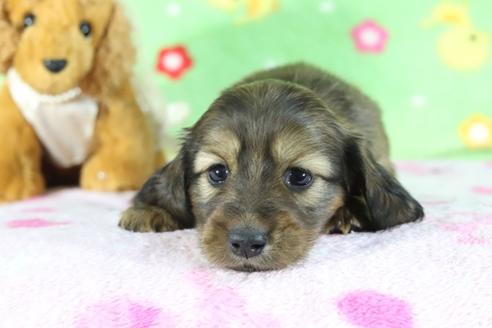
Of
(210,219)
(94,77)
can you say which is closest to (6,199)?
(94,77)

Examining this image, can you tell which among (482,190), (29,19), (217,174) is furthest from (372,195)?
(29,19)

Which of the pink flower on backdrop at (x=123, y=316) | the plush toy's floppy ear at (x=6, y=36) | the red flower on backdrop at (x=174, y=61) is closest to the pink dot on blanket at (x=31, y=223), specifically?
the pink flower on backdrop at (x=123, y=316)

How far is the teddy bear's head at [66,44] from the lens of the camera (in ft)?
9.39

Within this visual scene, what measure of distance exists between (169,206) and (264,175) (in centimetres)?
46

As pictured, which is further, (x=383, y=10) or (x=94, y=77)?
(x=383, y=10)

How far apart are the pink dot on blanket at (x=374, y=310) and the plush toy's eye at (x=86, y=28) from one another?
1.86 m

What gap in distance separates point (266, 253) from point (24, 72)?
1.61 metres

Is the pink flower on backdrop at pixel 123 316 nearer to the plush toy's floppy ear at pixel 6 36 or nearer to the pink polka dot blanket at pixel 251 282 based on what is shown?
the pink polka dot blanket at pixel 251 282

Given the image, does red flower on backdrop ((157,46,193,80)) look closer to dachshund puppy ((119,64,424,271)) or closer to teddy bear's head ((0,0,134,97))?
teddy bear's head ((0,0,134,97))

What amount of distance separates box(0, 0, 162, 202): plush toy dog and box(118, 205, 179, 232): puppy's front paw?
0.79 m

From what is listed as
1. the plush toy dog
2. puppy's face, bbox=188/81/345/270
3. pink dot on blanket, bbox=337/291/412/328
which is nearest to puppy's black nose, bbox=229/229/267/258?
puppy's face, bbox=188/81/345/270

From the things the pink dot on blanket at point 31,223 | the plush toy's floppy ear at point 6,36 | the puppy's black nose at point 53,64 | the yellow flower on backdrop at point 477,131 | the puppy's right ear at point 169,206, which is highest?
the plush toy's floppy ear at point 6,36

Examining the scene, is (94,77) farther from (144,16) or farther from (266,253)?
(266,253)

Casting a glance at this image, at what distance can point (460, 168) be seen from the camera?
3.46m
